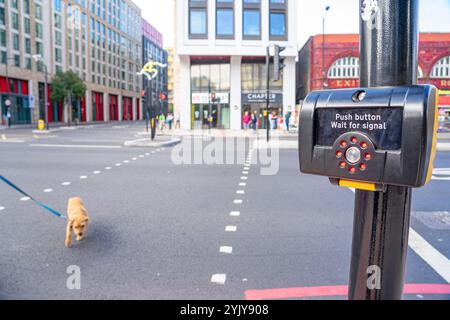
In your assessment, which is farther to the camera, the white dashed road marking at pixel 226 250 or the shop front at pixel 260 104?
the shop front at pixel 260 104

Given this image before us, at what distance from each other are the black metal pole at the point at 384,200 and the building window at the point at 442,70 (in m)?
33.1

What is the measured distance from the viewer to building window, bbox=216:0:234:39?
3531 cm

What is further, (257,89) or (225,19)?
(257,89)

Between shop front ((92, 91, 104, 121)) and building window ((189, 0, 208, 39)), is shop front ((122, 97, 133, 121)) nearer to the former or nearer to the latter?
shop front ((92, 91, 104, 121))

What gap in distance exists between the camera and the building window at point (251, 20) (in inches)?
1395

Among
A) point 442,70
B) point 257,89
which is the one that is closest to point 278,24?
point 257,89

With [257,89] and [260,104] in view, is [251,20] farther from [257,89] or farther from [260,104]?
[260,104]

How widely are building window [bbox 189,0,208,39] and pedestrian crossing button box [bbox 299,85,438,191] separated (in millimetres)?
35552

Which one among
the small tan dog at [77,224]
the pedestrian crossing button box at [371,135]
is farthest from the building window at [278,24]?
the pedestrian crossing button box at [371,135]

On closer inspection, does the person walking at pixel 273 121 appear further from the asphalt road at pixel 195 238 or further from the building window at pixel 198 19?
the asphalt road at pixel 195 238

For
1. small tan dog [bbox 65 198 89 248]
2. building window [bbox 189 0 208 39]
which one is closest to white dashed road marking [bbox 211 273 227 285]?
small tan dog [bbox 65 198 89 248]

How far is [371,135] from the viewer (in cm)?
135

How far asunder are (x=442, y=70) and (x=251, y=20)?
1727cm
